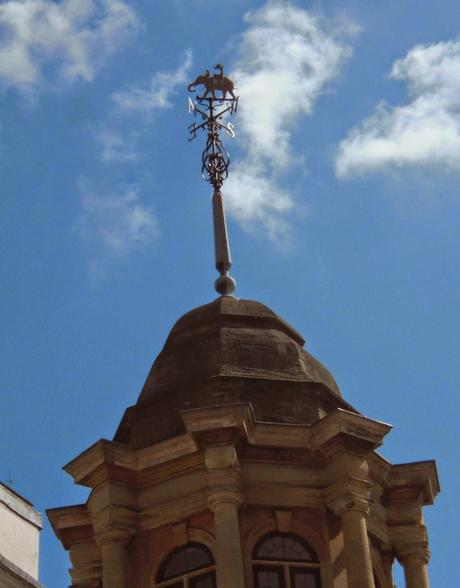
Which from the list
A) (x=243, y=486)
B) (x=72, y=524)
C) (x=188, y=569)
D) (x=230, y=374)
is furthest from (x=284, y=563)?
(x=72, y=524)

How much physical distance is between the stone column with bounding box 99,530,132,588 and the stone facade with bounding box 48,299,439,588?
0.02 metres

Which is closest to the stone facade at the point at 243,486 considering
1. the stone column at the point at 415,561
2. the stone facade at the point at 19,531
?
the stone column at the point at 415,561

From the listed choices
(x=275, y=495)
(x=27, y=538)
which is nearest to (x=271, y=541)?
(x=275, y=495)

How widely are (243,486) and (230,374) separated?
244 centimetres

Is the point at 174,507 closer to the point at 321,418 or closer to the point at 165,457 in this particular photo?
the point at 165,457

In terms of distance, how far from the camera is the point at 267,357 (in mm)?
33500

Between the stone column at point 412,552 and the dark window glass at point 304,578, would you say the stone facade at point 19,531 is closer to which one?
the dark window glass at point 304,578

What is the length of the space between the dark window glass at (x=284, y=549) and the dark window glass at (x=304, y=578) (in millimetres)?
208

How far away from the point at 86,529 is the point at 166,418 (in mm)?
2402

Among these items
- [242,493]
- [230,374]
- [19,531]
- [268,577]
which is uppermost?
[19,531]

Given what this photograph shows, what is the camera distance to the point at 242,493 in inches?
1219

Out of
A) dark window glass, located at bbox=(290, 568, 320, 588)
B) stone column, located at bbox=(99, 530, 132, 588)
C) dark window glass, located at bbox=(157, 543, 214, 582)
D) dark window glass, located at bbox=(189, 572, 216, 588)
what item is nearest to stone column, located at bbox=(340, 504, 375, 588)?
dark window glass, located at bbox=(290, 568, 320, 588)

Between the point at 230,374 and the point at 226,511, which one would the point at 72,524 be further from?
the point at 230,374

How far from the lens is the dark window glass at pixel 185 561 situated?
31047 millimetres
